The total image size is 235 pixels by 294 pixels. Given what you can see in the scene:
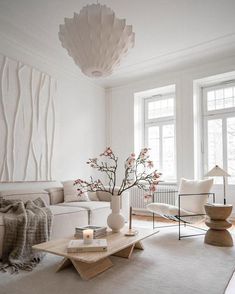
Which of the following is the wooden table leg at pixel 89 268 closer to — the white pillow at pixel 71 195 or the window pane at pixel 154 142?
the white pillow at pixel 71 195

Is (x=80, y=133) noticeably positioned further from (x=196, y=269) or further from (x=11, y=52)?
(x=196, y=269)

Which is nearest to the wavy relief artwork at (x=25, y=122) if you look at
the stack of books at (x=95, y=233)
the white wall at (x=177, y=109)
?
the white wall at (x=177, y=109)

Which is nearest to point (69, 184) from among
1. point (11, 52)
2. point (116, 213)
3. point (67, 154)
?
point (67, 154)

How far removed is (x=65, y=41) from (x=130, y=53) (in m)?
2.60

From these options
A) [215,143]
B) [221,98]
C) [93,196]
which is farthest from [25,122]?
[221,98]

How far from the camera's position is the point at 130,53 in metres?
4.67

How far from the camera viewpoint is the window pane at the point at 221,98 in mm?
5035

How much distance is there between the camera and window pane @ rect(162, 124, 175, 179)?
18.4 ft

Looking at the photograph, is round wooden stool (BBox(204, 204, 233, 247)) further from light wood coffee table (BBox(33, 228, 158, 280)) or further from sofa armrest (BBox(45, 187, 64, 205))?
sofa armrest (BBox(45, 187, 64, 205))

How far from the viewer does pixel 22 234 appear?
257 cm

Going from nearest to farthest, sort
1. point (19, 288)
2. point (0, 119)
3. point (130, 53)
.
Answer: point (19, 288)
point (0, 119)
point (130, 53)

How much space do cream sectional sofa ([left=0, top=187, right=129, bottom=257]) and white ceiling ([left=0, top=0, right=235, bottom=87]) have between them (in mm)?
2347

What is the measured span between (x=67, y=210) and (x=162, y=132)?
10.4ft

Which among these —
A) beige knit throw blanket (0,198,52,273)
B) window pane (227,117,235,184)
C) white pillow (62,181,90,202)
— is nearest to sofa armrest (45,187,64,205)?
white pillow (62,181,90,202)
